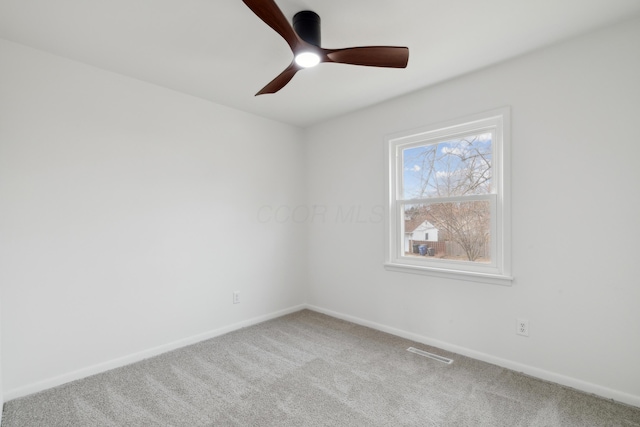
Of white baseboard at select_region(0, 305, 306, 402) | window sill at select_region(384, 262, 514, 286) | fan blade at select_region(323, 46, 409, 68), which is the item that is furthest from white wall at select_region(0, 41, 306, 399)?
fan blade at select_region(323, 46, 409, 68)

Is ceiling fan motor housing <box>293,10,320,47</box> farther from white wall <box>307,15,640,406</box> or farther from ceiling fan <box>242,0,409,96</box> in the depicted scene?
white wall <box>307,15,640,406</box>

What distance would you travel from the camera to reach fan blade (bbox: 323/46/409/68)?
1754 mm

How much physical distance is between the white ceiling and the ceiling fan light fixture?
266 millimetres

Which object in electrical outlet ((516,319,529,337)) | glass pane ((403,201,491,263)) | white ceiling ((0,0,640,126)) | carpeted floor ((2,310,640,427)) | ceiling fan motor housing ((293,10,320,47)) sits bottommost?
carpeted floor ((2,310,640,427))

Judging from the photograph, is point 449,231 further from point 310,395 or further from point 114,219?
point 114,219

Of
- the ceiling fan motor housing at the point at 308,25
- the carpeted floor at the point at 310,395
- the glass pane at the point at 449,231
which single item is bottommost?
the carpeted floor at the point at 310,395

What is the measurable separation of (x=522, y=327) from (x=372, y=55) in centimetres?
229

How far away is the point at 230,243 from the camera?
3414 mm

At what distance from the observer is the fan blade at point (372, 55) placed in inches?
69.1

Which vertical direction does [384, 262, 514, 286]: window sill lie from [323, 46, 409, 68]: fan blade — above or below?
below

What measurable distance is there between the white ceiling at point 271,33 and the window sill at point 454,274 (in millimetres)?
1716

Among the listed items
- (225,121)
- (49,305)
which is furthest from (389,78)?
(49,305)

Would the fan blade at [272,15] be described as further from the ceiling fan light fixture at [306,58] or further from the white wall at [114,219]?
the white wall at [114,219]

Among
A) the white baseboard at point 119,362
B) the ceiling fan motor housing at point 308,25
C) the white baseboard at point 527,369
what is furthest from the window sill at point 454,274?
the ceiling fan motor housing at point 308,25
